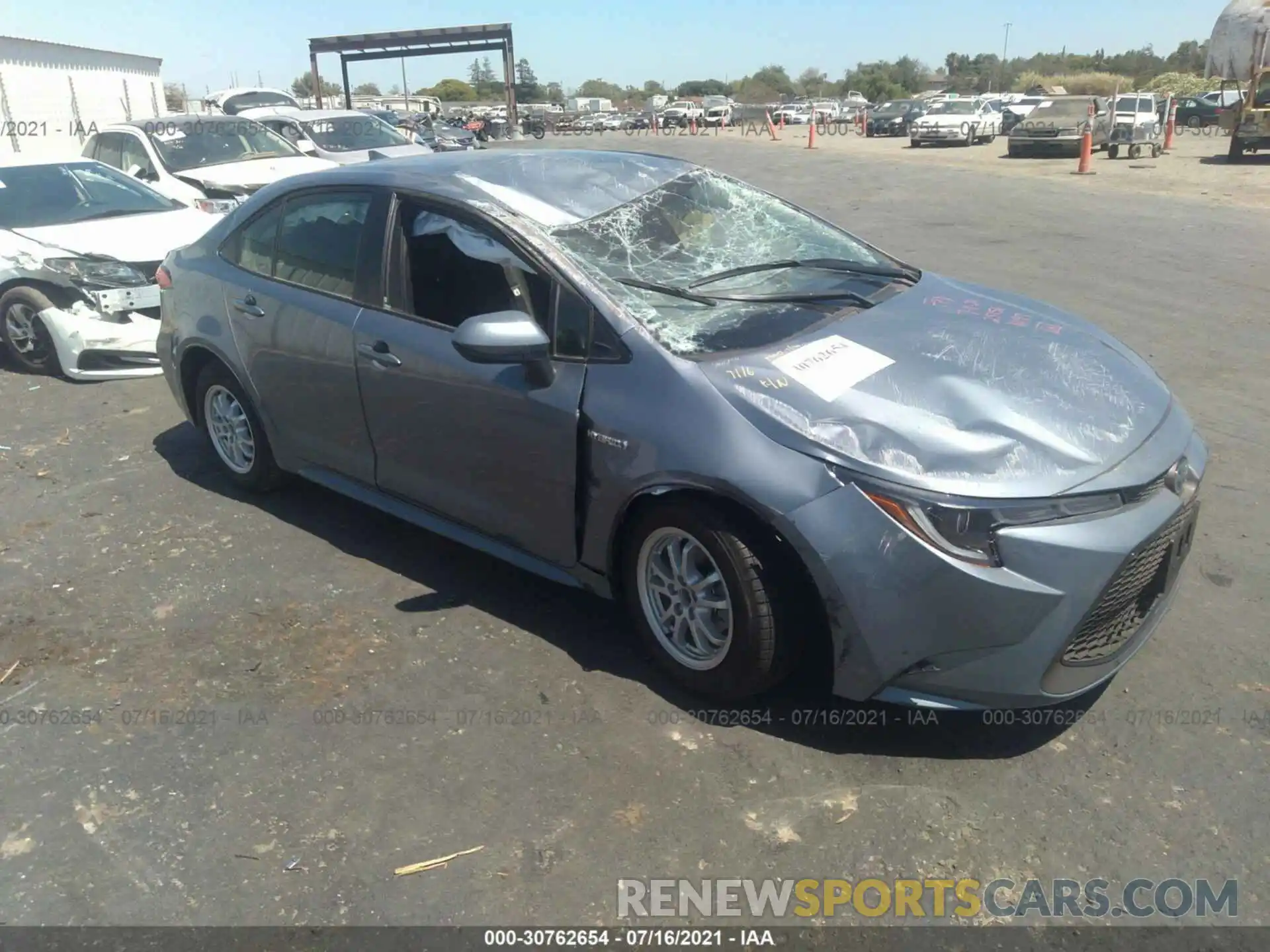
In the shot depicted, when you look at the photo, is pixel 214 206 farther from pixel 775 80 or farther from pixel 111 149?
pixel 775 80

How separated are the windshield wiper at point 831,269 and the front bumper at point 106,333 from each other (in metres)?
4.90

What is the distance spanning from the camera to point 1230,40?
2572 centimetres

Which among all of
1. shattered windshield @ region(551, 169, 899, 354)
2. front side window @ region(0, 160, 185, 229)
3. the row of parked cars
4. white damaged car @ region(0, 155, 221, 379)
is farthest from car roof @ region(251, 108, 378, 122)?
shattered windshield @ region(551, 169, 899, 354)

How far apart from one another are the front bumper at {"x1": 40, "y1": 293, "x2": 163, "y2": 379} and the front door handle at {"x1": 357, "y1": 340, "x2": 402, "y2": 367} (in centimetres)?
383

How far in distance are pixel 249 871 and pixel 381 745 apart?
1.91 ft

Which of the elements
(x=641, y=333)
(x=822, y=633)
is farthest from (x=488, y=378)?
(x=822, y=633)

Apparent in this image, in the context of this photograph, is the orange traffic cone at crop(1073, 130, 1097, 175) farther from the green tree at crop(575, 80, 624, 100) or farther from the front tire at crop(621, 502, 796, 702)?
the green tree at crop(575, 80, 624, 100)

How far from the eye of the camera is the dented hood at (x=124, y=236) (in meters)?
7.19

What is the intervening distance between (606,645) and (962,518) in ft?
4.86

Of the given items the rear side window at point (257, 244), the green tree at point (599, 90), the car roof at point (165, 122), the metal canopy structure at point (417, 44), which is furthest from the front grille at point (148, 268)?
the green tree at point (599, 90)

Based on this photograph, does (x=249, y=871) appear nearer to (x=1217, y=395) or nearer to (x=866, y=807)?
(x=866, y=807)

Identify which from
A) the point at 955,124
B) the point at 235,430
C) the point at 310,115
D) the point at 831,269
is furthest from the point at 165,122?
the point at 955,124

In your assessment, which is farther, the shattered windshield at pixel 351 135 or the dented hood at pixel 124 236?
the shattered windshield at pixel 351 135

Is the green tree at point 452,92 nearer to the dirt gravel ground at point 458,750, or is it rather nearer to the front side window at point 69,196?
the front side window at point 69,196
